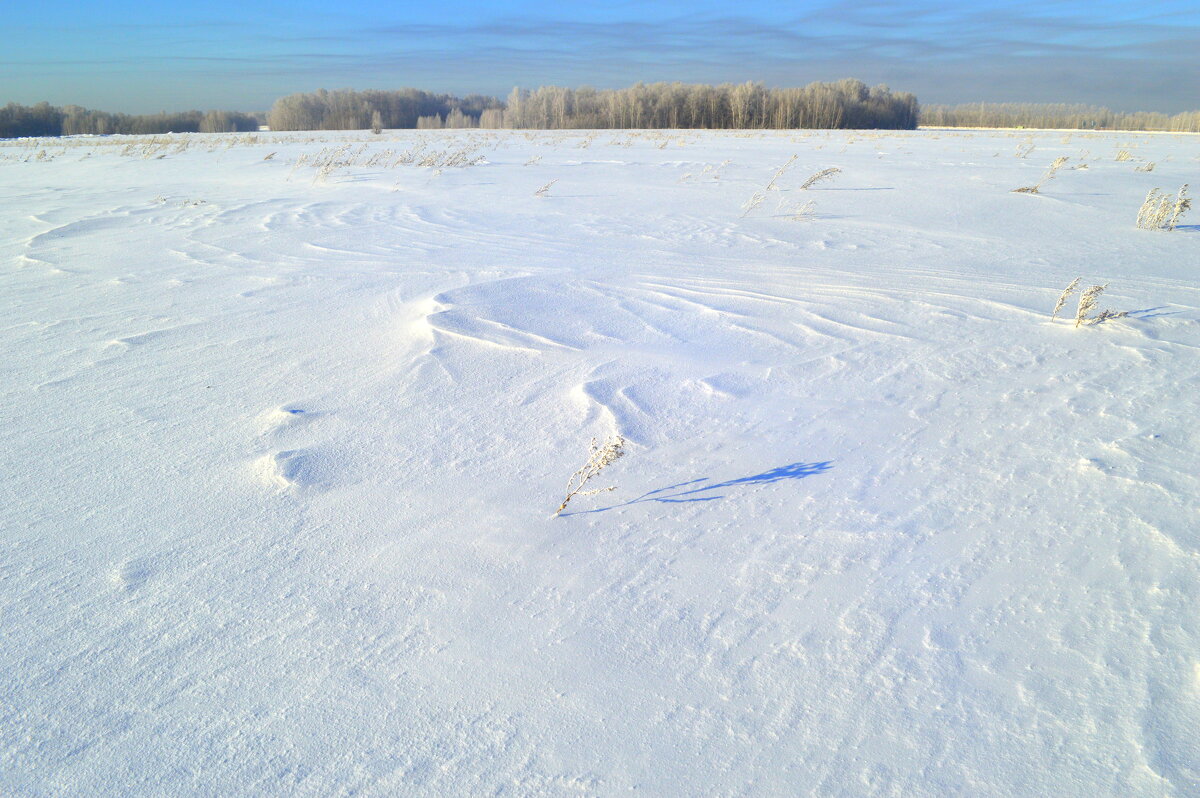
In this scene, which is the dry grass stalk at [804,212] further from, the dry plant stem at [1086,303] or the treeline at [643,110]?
the treeline at [643,110]

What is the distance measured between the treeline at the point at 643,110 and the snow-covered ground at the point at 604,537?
99.0 feet

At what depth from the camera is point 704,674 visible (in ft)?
4.18

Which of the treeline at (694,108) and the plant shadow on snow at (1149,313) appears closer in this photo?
the plant shadow on snow at (1149,313)

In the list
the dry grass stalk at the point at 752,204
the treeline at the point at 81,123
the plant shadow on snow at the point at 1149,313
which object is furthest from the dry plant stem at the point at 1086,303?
the treeline at the point at 81,123

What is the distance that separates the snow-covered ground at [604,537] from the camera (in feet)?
3.71

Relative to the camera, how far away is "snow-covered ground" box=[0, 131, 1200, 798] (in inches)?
44.5

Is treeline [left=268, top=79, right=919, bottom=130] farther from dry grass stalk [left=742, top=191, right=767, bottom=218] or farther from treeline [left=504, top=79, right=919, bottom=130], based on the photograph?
dry grass stalk [left=742, top=191, right=767, bottom=218]

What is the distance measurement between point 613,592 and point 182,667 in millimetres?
831

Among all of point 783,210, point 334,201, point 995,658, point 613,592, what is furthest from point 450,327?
point 334,201

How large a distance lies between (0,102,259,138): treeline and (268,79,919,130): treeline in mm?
3023

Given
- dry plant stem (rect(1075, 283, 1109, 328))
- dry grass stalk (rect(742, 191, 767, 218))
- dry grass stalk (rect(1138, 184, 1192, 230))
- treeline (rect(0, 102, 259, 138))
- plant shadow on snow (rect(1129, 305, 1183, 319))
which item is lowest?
plant shadow on snow (rect(1129, 305, 1183, 319))

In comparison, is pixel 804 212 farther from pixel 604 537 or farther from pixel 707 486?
pixel 604 537

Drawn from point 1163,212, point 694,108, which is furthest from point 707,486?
point 694,108

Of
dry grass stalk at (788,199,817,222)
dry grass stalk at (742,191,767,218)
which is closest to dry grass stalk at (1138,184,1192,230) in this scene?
dry grass stalk at (788,199,817,222)
